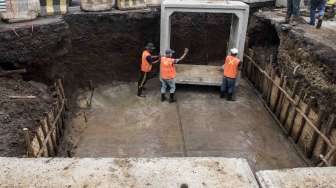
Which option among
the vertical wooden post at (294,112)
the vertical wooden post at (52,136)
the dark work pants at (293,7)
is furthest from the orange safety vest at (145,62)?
the dark work pants at (293,7)

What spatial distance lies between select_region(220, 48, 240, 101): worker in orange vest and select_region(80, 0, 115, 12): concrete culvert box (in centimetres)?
437

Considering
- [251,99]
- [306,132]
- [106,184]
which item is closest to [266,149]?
[306,132]

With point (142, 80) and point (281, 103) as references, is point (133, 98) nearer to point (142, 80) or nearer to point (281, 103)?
point (142, 80)

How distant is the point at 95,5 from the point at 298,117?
279 inches

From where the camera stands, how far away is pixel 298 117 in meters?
8.02

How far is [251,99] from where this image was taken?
10.4 meters

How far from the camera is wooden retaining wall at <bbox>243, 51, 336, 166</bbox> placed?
6.75 meters

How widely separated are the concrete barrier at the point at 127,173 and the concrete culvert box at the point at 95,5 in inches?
311

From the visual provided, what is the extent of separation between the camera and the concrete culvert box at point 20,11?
8617 mm

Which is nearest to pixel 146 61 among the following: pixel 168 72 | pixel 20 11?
pixel 168 72

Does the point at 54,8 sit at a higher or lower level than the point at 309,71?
higher

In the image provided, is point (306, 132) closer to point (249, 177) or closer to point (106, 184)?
point (249, 177)

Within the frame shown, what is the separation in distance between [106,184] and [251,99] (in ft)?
27.7

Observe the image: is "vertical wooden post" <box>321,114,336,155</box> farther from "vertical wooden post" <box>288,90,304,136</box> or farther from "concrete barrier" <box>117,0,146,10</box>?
"concrete barrier" <box>117,0,146,10</box>
